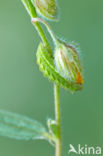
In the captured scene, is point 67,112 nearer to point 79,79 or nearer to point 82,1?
point 82,1

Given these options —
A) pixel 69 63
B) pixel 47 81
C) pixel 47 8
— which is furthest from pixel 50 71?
pixel 47 81

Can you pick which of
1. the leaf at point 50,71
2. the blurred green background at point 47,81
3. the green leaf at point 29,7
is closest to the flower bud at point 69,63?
the leaf at point 50,71

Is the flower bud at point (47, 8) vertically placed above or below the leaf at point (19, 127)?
above

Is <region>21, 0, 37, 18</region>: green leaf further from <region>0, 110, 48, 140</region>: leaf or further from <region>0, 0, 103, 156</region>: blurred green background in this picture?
<region>0, 0, 103, 156</region>: blurred green background

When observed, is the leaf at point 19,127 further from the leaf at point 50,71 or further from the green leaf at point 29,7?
the green leaf at point 29,7

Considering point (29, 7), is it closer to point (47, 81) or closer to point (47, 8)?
point (47, 8)
